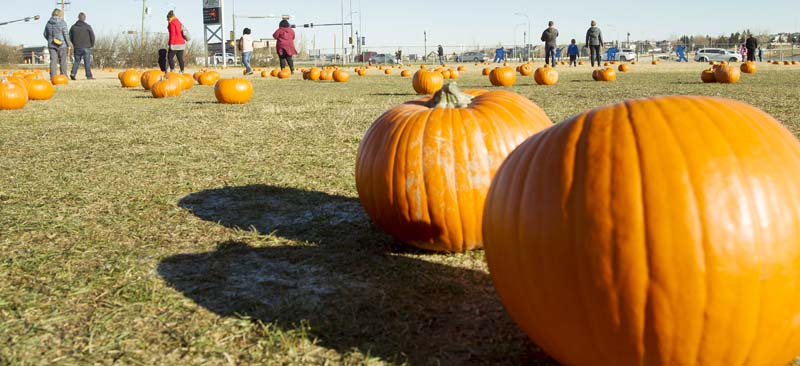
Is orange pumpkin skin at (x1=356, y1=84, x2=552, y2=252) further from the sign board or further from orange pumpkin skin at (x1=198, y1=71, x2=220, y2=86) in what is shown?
the sign board

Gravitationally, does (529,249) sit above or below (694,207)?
below

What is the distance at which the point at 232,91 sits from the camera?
454 inches

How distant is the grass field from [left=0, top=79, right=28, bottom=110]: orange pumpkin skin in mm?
5084

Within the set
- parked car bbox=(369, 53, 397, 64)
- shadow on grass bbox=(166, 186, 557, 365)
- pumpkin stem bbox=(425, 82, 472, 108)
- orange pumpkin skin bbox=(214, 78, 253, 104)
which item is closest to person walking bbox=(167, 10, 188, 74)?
orange pumpkin skin bbox=(214, 78, 253, 104)

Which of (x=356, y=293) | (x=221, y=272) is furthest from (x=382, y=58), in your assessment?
(x=356, y=293)

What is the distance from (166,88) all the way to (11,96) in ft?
10.7

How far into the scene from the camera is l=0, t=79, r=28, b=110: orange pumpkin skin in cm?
1061

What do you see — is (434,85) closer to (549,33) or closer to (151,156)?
(151,156)

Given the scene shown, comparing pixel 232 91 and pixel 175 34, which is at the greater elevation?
pixel 175 34

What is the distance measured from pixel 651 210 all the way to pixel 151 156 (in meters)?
5.22

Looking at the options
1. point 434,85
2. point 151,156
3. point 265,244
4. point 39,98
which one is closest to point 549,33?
point 434,85

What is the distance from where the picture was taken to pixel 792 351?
1.88 m

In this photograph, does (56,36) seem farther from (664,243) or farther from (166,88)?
(664,243)

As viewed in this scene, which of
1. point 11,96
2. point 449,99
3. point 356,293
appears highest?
point 11,96
